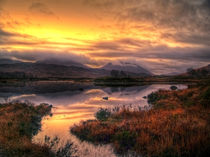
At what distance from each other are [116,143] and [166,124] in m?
4.29

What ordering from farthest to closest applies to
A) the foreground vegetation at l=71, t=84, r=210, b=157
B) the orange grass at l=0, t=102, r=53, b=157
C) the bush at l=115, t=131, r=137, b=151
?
the bush at l=115, t=131, r=137, b=151, the foreground vegetation at l=71, t=84, r=210, b=157, the orange grass at l=0, t=102, r=53, b=157

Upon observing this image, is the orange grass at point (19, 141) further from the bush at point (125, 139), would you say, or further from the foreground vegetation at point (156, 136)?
the bush at point (125, 139)

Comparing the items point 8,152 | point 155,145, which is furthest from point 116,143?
point 8,152

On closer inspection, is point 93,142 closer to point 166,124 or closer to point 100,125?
point 100,125

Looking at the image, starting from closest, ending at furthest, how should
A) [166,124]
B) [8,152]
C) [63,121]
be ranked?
[8,152]
[166,124]
[63,121]

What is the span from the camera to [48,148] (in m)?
10.7

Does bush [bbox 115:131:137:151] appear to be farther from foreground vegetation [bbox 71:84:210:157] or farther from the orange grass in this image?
the orange grass

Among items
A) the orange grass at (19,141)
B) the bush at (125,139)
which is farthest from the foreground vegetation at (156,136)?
the orange grass at (19,141)

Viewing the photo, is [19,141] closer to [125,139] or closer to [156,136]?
[125,139]

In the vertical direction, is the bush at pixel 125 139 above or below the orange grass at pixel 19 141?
below

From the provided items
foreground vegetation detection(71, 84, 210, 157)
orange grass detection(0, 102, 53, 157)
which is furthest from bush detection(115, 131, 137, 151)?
orange grass detection(0, 102, 53, 157)

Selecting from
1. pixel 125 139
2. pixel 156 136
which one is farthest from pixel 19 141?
pixel 156 136

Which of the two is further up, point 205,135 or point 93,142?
point 205,135

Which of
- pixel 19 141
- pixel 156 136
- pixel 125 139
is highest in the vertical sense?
pixel 19 141
